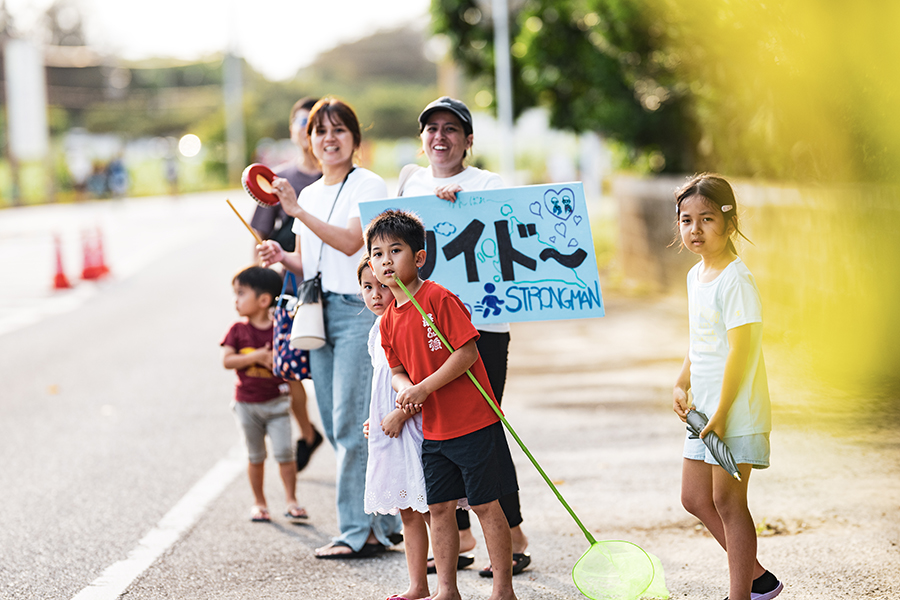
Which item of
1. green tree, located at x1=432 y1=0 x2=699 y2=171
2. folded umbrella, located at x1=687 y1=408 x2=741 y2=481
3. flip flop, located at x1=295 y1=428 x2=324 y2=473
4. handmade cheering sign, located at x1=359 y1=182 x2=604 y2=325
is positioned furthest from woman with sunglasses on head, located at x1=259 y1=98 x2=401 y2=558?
green tree, located at x1=432 y1=0 x2=699 y2=171

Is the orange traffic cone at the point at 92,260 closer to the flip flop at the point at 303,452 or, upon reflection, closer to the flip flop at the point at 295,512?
the flip flop at the point at 303,452

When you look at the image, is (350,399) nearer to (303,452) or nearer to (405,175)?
(405,175)

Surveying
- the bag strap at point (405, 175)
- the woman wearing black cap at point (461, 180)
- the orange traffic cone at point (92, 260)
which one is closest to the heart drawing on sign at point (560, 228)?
the woman wearing black cap at point (461, 180)

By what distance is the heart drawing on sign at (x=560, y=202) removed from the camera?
4609 millimetres

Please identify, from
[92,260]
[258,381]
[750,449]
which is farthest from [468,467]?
[92,260]

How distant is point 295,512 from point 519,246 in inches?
77.0

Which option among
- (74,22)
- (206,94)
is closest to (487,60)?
(206,94)

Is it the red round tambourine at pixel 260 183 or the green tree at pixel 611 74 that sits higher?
the green tree at pixel 611 74

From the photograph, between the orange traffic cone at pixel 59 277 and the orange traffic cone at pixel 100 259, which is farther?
the orange traffic cone at pixel 100 259

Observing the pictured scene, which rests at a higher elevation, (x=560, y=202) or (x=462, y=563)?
(x=560, y=202)

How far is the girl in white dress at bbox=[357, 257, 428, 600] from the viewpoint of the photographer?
4008 millimetres

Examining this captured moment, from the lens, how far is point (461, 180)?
466cm

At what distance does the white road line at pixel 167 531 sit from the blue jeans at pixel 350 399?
3.04 ft

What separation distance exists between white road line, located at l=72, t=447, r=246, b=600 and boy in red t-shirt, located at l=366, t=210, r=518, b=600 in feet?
5.08
